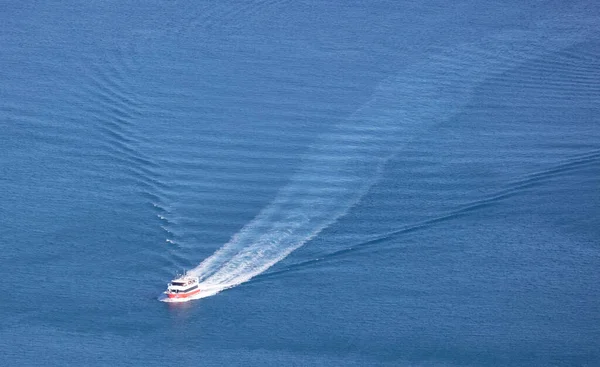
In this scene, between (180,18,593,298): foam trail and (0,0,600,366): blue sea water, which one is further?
(180,18,593,298): foam trail

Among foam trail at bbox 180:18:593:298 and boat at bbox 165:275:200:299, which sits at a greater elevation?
foam trail at bbox 180:18:593:298

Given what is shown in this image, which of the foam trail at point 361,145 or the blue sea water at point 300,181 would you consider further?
the foam trail at point 361,145

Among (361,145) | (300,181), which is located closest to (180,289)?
(300,181)

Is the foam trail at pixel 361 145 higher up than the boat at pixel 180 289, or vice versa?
the foam trail at pixel 361 145

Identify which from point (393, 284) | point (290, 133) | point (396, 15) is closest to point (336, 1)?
point (396, 15)

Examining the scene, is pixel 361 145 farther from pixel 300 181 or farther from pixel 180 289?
pixel 180 289
